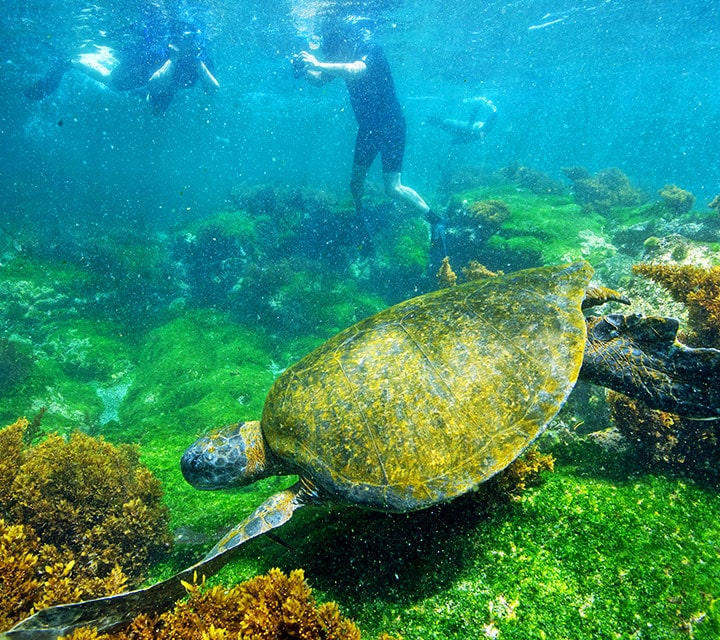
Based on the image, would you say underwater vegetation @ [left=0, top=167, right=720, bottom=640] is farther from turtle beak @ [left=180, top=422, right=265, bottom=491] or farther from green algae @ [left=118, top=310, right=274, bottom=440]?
turtle beak @ [left=180, top=422, right=265, bottom=491]

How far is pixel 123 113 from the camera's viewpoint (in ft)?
136

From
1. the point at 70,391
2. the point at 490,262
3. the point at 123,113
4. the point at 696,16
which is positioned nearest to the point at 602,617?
the point at 490,262

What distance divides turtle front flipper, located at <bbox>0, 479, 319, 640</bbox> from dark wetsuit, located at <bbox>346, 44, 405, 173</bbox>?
Result: 11624mm

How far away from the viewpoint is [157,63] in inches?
691

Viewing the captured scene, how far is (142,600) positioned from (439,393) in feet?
7.83

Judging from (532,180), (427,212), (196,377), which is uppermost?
(427,212)

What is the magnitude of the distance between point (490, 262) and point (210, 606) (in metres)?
10.4

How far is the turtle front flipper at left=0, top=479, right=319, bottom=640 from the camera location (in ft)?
6.11

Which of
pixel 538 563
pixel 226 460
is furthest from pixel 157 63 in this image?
pixel 538 563

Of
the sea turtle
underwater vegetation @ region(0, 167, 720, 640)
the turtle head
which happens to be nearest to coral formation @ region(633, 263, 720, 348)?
underwater vegetation @ region(0, 167, 720, 640)

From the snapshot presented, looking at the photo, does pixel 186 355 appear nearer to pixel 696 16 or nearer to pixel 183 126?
pixel 696 16

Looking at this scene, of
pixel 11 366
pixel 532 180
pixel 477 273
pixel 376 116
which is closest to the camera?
pixel 477 273

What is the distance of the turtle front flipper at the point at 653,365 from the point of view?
2789mm

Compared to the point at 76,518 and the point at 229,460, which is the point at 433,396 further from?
the point at 76,518
